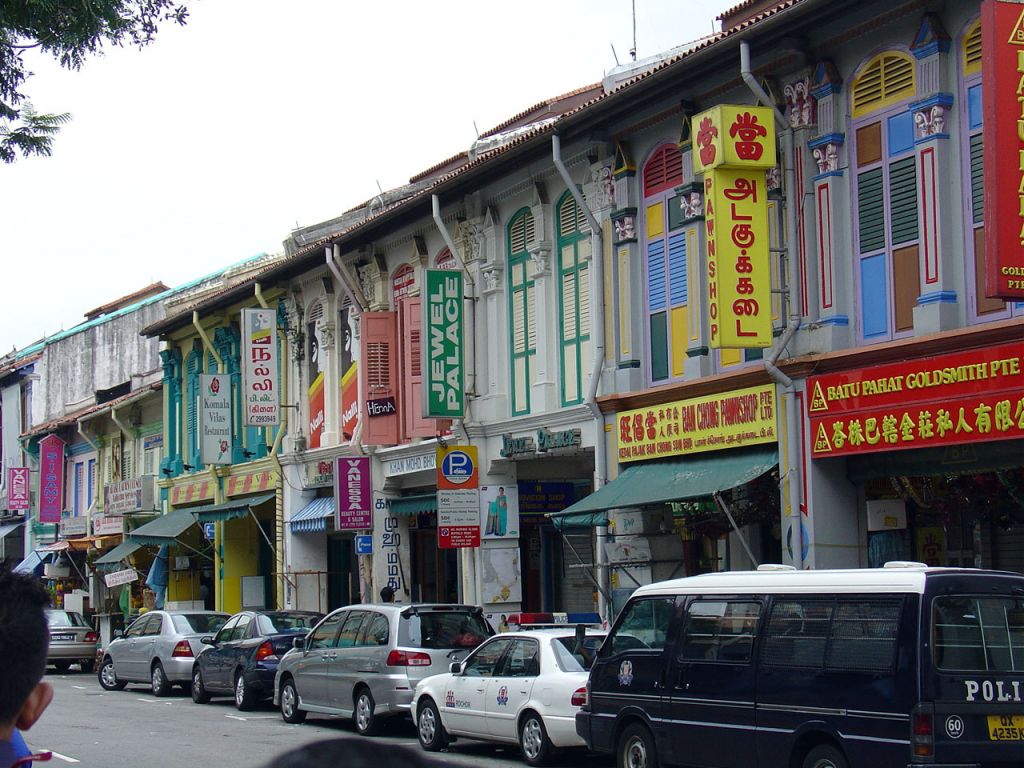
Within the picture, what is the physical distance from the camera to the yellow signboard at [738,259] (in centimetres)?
1709

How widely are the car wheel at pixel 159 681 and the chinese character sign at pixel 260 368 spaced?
6.21m

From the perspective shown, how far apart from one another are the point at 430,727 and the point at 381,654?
1.54 m

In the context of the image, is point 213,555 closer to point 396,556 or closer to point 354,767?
point 396,556

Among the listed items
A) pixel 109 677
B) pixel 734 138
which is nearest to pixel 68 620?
pixel 109 677

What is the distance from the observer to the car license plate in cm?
1073

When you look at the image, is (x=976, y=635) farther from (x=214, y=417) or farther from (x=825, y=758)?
(x=214, y=417)

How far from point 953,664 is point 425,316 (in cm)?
1466

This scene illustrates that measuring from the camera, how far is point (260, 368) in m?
31.5

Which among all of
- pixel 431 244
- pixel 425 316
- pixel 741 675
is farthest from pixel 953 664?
pixel 431 244

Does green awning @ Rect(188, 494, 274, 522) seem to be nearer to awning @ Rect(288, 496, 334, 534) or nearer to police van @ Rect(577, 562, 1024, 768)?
awning @ Rect(288, 496, 334, 534)

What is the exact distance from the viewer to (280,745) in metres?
17.7

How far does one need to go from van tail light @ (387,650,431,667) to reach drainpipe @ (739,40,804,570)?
14.9ft

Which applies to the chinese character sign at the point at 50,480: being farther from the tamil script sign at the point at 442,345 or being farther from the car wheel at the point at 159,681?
the tamil script sign at the point at 442,345

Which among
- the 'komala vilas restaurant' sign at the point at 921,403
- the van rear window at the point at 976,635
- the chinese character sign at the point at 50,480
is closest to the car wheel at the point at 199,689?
the 'komala vilas restaurant' sign at the point at 921,403
